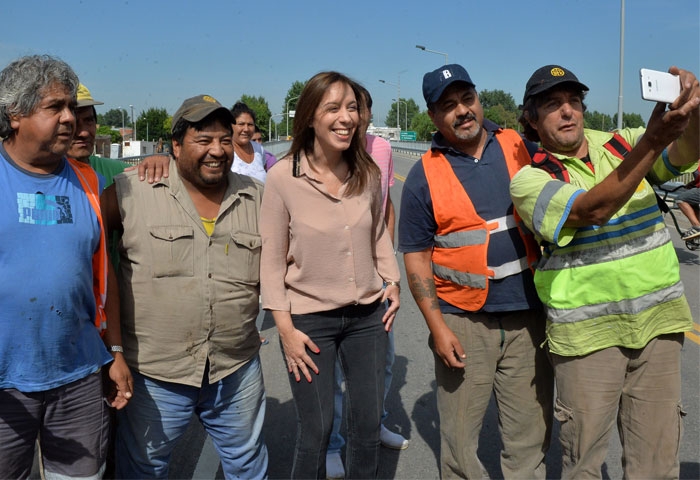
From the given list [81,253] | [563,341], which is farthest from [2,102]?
[563,341]

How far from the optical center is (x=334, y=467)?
3.46 metres

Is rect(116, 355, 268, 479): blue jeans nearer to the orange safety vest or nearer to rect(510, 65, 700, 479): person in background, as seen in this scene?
the orange safety vest

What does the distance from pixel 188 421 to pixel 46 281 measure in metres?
1.00

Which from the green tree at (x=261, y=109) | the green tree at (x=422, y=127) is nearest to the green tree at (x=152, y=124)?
the green tree at (x=261, y=109)

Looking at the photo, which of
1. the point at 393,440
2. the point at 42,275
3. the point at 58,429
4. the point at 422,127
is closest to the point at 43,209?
the point at 42,275

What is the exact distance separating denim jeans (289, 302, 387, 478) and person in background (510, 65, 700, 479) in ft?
2.51

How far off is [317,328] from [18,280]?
117cm

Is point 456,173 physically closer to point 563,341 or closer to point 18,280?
point 563,341

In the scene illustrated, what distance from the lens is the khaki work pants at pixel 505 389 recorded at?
9.43 ft

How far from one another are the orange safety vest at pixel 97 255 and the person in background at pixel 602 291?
65.3 inches

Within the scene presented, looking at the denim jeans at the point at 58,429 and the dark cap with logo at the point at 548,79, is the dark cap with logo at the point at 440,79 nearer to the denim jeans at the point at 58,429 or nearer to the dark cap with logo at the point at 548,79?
the dark cap with logo at the point at 548,79

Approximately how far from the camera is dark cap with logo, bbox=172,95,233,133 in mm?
2691

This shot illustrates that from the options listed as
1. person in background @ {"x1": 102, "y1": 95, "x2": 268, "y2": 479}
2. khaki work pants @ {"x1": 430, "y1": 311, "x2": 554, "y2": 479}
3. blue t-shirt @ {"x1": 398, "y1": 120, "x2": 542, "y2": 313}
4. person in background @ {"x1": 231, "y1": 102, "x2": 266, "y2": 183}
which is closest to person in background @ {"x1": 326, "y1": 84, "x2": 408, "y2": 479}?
blue t-shirt @ {"x1": 398, "y1": 120, "x2": 542, "y2": 313}

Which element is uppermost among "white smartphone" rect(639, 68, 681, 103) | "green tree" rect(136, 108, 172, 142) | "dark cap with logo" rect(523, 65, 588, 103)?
"green tree" rect(136, 108, 172, 142)
